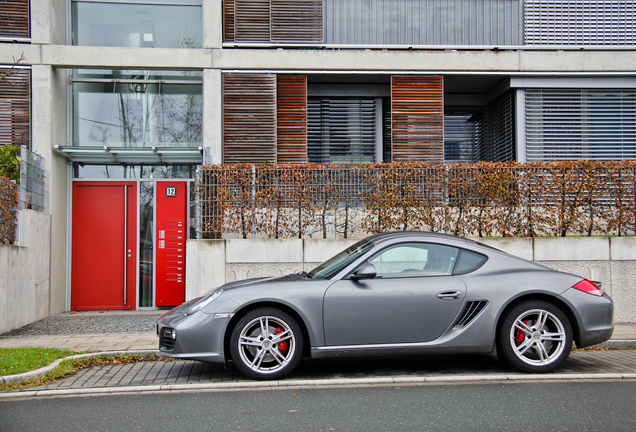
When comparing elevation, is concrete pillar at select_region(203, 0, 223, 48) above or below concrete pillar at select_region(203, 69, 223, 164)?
above

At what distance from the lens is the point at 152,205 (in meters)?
12.6

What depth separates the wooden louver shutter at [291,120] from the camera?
491 inches

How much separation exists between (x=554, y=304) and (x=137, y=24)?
1074 centimetres

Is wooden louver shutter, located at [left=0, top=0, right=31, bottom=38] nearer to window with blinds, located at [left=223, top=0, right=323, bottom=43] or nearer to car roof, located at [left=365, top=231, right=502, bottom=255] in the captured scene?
window with blinds, located at [left=223, top=0, right=323, bottom=43]

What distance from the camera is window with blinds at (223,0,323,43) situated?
41.1 ft

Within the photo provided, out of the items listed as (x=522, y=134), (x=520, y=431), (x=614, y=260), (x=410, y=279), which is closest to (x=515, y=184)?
(x=614, y=260)

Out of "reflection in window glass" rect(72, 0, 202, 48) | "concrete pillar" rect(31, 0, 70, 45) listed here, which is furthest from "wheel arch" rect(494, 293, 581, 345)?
"concrete pillar" rect(31, 0, 70, 45)

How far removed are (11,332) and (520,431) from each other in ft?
27.4

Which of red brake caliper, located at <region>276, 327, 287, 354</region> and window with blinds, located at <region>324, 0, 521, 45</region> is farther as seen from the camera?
window with blinds, located at <region>324, 0, 521, 45</region>

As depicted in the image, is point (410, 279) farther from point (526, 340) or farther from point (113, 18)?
point (113, 18)

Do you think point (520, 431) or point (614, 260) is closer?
point (520, 431)

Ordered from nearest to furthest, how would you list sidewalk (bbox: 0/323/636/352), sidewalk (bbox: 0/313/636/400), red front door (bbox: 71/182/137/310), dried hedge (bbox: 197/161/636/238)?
sidewalk (bbox: 0/313/636/400)
sidewalk (bbox: 0/323/636/352)
dried hedge (bbox: 197/161/636/238)
red front door (bbox: 71/182/137/310)

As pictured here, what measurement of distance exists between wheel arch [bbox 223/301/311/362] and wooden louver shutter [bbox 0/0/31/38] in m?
9.40

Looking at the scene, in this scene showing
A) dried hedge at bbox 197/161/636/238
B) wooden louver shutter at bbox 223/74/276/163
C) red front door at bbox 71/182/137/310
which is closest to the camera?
dried hedge at bbox 197/161/636/238
